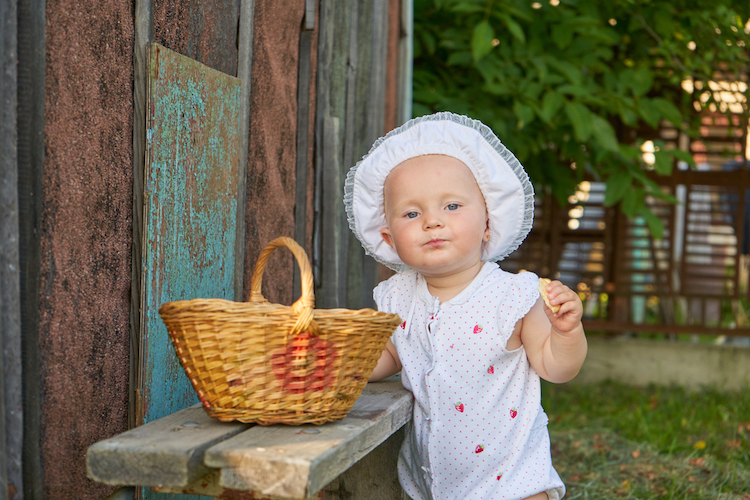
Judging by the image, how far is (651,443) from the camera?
13.5ft

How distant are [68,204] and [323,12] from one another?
173 cm

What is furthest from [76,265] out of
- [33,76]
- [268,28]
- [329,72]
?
[329,72]

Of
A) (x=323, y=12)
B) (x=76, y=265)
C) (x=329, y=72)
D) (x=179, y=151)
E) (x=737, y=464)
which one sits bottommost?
(x=737, y=464)

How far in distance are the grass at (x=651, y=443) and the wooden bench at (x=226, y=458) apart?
2.27 meters

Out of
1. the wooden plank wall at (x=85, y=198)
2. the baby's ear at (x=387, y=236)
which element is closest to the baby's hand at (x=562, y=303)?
the baby's ear at (x=387, y=236)

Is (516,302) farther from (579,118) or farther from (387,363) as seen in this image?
(579,118)

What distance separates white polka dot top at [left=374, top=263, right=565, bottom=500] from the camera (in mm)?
1876

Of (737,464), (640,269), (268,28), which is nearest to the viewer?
(268,28)

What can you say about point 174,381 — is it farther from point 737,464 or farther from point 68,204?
point 737,464

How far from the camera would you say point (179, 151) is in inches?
72.4

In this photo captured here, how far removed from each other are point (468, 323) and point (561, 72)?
7.07 ft

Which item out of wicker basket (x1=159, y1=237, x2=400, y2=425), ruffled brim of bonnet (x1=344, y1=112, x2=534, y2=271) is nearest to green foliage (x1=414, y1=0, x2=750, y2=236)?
ruffled brim of bonnet (x1=344, y1=112, x2=534, y2=271)

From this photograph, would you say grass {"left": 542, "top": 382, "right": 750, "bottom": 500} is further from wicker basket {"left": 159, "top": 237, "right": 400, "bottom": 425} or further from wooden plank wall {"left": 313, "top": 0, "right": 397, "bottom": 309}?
wicker basket {"left": 159, "top": 237, "right": 400, "bottom": 425}

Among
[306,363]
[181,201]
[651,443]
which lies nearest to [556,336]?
[306,363]
